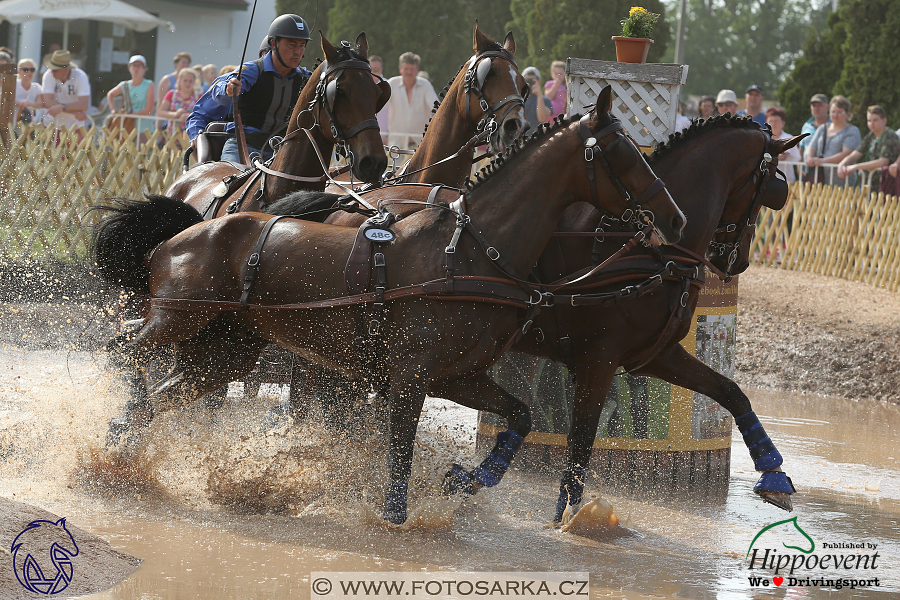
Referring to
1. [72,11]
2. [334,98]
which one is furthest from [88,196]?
[72,11]

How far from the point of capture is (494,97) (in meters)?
6.19

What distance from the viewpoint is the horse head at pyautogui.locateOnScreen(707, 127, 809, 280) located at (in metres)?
5.69

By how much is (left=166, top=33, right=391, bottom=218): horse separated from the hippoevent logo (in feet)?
8.95

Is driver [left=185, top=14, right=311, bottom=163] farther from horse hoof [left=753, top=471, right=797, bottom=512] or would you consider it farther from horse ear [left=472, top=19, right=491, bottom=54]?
horse hoof [left=753, top=471, right=797, bottom=512]

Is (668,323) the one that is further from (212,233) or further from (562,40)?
(562,40)

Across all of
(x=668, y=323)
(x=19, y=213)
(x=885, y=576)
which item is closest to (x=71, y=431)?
(x=668, y=323)

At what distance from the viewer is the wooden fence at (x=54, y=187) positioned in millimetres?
11719

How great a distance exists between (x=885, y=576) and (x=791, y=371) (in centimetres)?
537

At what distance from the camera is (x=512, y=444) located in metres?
5.37

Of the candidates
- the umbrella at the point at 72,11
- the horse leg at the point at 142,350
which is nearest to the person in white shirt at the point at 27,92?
the umbrella at the point at 72,11

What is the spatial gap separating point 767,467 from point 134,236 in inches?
134

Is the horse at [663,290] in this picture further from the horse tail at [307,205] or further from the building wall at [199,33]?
the building wall at [199,33]

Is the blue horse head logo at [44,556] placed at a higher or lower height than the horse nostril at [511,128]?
lower

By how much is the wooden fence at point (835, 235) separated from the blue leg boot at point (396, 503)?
372 inches
